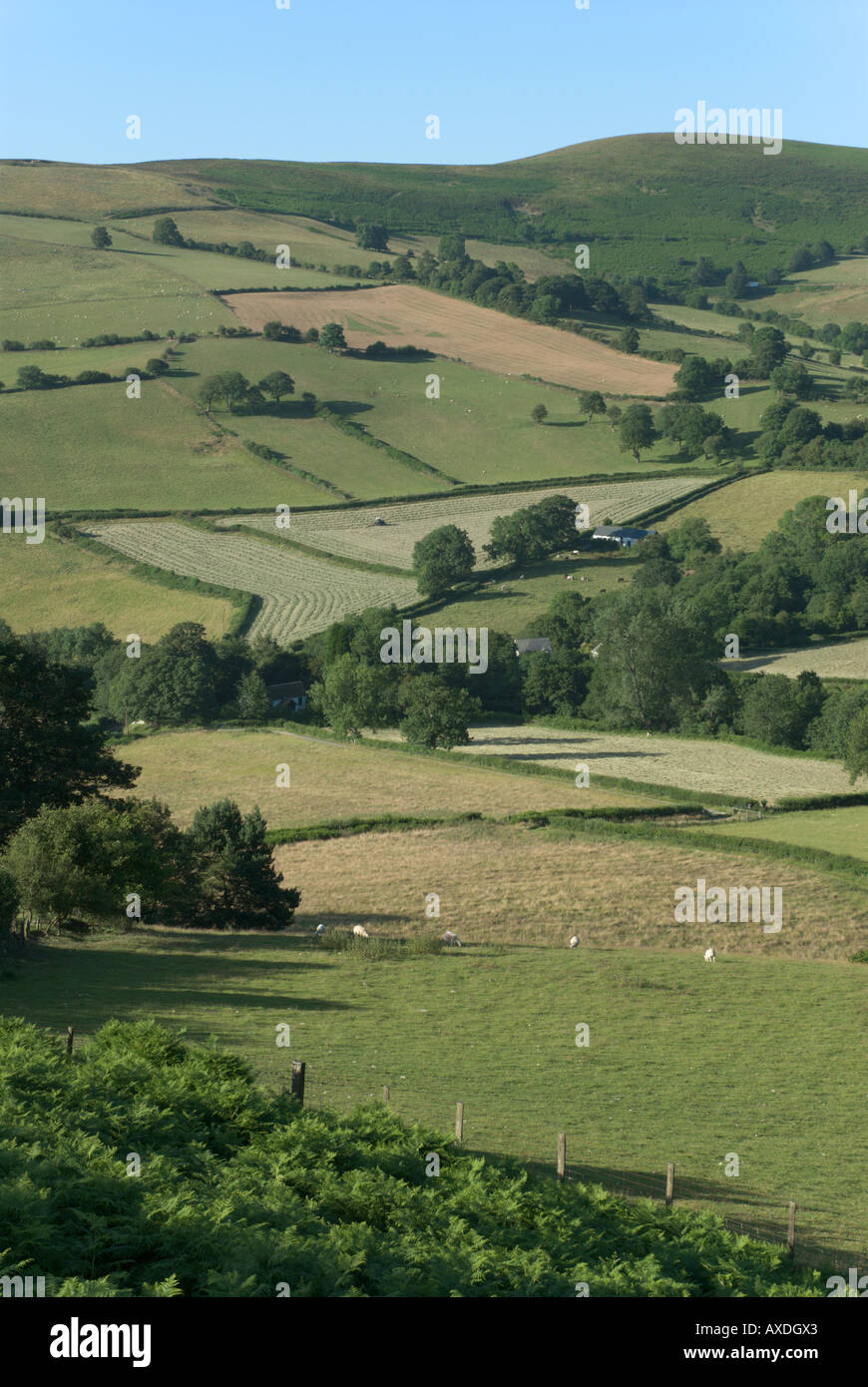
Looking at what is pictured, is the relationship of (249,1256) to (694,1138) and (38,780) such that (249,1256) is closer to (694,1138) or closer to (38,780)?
(694,1138)

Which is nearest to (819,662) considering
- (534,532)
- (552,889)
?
(534,532)

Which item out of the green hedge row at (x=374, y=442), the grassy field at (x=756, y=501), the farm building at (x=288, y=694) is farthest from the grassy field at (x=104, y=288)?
the farm building at (x=288, y=694)

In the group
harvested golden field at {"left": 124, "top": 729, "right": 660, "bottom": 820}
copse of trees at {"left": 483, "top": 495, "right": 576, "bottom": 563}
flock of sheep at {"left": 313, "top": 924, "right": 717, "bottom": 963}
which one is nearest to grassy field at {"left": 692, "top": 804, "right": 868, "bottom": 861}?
harvested golden field at {"left": 124, "top": 729, "right": 660, "bottom": 820}

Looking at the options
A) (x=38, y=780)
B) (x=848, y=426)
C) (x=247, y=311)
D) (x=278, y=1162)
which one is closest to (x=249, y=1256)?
(x=278, y=1162)

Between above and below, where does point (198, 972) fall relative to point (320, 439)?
below

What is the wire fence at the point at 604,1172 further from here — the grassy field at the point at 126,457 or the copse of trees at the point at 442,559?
the grassy field at the point at 126,457

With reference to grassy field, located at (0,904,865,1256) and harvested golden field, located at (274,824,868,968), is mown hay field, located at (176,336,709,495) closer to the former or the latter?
harvested golden field, located at (274,824,868,968)
